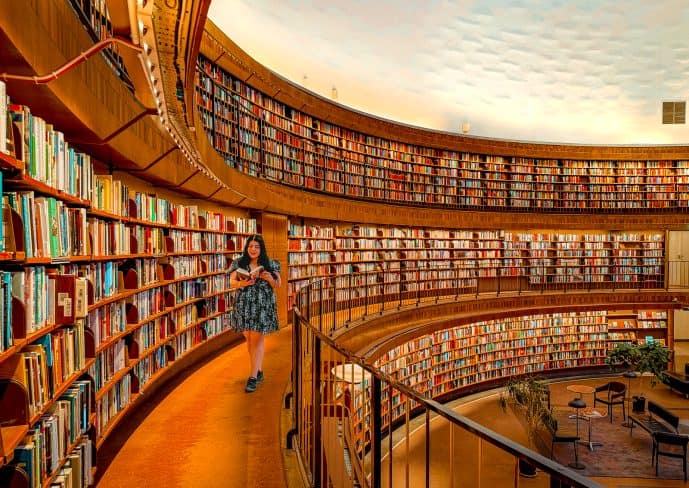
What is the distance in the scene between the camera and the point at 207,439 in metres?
3.28

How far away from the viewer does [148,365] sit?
156 inches

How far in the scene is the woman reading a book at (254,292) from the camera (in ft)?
12.9

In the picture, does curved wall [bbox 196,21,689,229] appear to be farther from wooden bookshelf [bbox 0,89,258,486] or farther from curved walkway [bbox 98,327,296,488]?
curved walkway [bbox 98,327,296,488]

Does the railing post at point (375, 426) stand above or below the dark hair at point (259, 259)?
below

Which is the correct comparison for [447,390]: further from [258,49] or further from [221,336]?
[258,49]

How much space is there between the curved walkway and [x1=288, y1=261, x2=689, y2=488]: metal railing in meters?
0.28

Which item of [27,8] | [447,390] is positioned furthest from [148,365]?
[447,390]

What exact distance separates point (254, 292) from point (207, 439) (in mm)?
1155

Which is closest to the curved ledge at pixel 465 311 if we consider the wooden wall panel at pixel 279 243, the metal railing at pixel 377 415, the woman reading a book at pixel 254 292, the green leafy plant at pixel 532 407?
the metal railing at pixel 377 415

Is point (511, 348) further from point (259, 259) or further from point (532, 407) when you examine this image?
point (259, 259)

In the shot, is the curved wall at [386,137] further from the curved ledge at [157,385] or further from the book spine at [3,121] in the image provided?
the book spine at [3,121]

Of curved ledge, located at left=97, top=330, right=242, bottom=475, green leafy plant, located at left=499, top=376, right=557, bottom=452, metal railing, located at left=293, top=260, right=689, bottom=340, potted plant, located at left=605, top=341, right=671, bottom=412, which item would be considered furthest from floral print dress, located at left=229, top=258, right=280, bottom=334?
potted plant, located at left=605, top=341, right=671, bottom=412

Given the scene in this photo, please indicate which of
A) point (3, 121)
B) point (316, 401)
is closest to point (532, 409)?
point (316, 401)

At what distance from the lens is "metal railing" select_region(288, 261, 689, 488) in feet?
4.42
